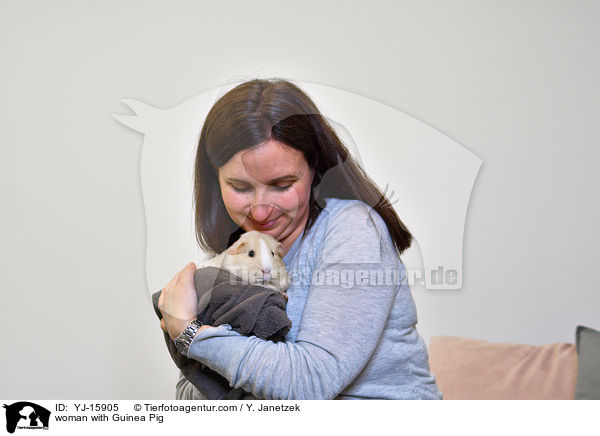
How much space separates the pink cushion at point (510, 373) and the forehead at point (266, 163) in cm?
57

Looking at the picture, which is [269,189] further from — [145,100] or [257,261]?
[145,100]

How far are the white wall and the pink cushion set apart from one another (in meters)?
0.16

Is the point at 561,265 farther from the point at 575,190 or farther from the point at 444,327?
the point at 444,327

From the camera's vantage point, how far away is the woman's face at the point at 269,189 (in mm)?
777

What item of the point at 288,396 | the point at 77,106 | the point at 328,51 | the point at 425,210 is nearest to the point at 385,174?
the point at 425,210

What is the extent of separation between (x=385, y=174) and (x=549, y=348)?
1.83ft

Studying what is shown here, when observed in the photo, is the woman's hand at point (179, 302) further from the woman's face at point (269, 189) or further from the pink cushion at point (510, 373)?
the pink cushion at point (510, 373)

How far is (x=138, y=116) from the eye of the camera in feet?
3.02

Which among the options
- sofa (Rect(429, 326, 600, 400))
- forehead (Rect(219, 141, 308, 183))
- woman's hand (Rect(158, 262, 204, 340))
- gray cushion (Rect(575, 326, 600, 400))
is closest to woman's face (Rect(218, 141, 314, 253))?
forehead (Rect(219, 141, 308, 183))

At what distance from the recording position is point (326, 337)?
2.33ft

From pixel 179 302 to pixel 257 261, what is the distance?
0.13 m
